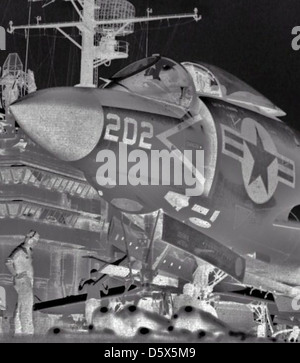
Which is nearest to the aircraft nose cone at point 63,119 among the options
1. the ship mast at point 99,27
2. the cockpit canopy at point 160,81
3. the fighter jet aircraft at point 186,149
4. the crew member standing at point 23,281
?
the fighter jet aircraft at point 186,149

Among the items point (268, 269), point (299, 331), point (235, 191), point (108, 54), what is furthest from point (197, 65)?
point (108, 54)

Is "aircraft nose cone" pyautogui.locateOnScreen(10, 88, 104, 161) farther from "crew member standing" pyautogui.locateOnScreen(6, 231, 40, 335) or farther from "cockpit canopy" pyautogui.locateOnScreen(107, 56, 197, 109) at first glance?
"crew member standing" pyautogui.locateOnScreen(6, 231, 40, 335)

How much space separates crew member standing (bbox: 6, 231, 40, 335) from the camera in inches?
233

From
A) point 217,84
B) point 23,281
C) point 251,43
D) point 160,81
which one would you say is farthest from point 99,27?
point 23,281

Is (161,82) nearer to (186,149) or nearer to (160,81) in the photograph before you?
(160,81)

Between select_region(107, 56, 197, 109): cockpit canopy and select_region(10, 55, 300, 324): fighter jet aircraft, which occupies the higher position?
select_region(107, 56, 197, 109): cockpit canopy

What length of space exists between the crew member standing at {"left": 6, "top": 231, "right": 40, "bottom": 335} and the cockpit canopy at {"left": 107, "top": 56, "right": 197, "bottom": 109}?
143 centimetres

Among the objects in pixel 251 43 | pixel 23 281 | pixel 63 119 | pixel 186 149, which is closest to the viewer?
pixel 63 119

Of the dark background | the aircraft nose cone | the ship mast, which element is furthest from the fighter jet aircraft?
the ship mast

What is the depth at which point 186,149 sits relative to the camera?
5.47 metres

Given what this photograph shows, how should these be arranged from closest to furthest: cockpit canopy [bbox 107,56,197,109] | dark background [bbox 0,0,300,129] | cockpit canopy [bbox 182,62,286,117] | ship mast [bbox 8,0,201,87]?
1. cockpit canopy [bbox 107,56,197,109]
2. cockpit canopy [bbox 182,62,286,117]
3. dark background [bbox 0,0,300,129]
4. ship mast [bbox 8,0,201,87]

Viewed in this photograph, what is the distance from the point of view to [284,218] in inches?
263

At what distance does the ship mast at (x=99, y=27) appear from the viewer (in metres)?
9.40

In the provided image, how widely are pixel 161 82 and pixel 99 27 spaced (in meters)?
5.31
